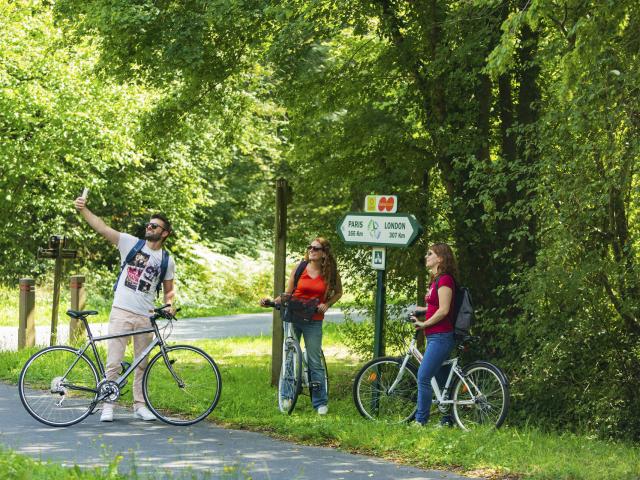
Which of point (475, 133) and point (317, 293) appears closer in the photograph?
point (317, 293)

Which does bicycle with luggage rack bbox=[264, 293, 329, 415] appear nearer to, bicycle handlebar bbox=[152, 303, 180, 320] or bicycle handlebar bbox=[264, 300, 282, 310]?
bicycle handlebar bbox=[264, 300, 282, 310]

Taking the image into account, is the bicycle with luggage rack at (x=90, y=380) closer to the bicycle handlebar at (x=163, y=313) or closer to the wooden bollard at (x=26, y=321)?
the bicycle handlebar at (x=163, y=313)

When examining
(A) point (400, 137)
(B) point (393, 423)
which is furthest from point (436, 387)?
(A) point (400, 137)

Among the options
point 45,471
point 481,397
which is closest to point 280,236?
point 481,397

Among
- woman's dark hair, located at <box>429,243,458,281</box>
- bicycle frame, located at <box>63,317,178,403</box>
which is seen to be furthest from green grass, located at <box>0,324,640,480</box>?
woman's dark hair, located at <box>429,243,458,281</box>

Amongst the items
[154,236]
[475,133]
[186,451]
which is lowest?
[186,451]

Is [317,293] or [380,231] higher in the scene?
[380,231]

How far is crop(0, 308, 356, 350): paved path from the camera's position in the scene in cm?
1759

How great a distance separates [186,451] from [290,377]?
2316 mm

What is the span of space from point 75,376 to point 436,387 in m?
3.35

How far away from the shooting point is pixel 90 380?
31.5ft

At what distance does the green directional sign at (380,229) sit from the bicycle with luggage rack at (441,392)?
1.15m

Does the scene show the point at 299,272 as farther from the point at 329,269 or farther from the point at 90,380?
the point at 90,380

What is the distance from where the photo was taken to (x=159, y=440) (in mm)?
8602
